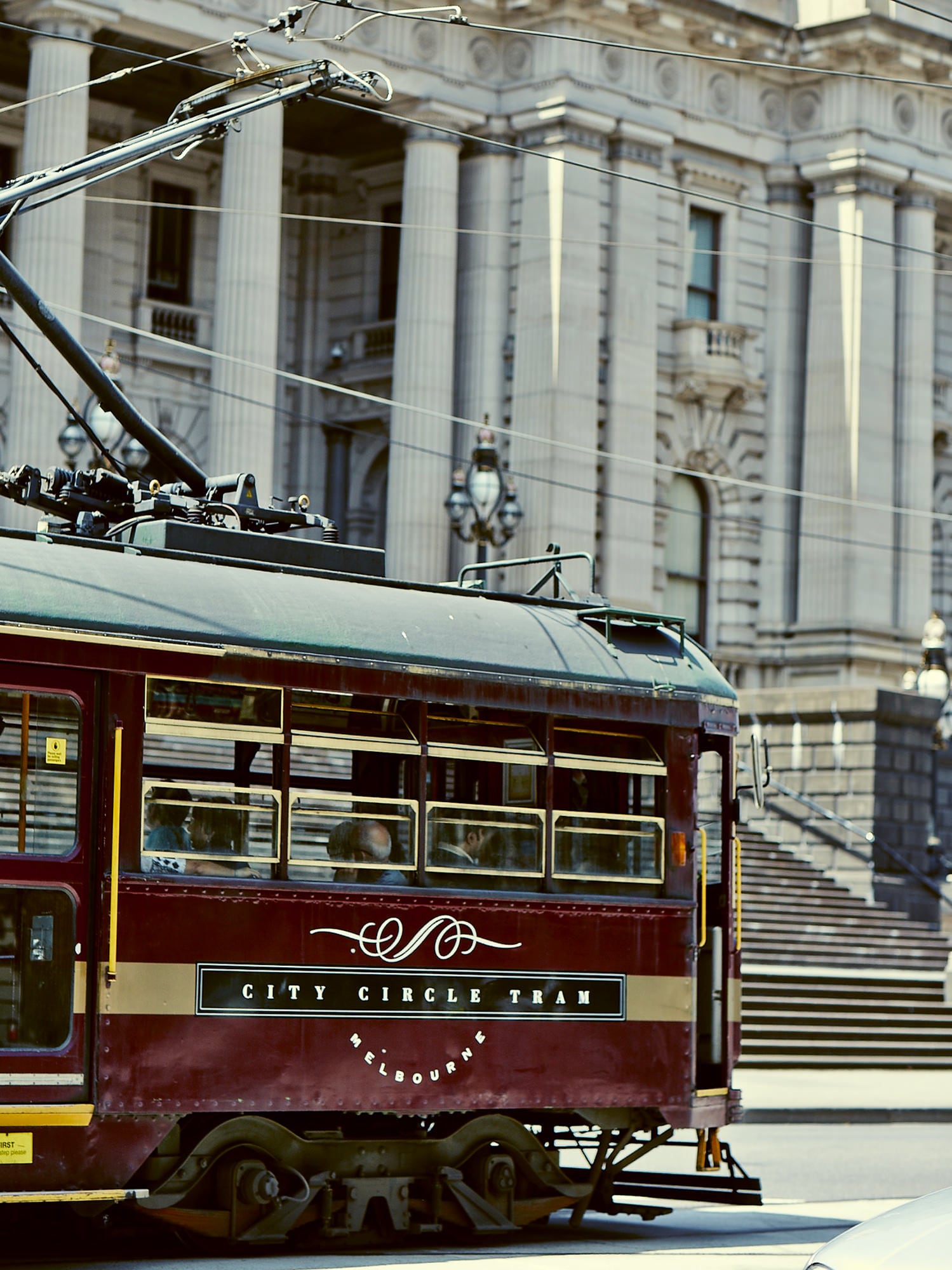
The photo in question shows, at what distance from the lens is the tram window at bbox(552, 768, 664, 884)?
12531mm

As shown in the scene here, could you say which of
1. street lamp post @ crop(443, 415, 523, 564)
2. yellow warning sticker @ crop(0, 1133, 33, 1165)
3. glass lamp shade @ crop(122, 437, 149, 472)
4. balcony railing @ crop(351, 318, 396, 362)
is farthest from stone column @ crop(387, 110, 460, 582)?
yellow warning sticker @ crop(0, 1133, 33, 1165)

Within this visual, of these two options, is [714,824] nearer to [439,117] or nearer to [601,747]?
[601,747]

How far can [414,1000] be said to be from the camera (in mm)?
11820

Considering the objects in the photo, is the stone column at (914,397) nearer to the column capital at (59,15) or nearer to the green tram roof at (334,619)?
the column capital at (59,15)

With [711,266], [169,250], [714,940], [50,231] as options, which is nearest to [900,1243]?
[714,940]

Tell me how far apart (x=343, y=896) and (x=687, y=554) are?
1212 inches

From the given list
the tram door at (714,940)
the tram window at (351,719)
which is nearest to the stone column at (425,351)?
the tram door at (714,940)

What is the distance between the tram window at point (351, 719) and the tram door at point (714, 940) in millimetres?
2175

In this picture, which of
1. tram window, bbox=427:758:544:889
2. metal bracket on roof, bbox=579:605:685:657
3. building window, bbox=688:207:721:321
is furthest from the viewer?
building window, bbox=688:207:721:321

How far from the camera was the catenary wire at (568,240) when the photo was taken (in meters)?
36.7

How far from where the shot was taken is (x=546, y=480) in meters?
37.5

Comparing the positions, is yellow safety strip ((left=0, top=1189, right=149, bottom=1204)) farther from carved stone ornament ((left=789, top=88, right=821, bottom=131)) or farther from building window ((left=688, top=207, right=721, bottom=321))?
carved stone ornament ((left=789, top=88, right=821, bottom=131))

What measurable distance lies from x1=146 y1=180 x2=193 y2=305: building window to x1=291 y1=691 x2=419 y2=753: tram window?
2878 centimetres

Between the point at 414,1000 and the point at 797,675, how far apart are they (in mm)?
30291
